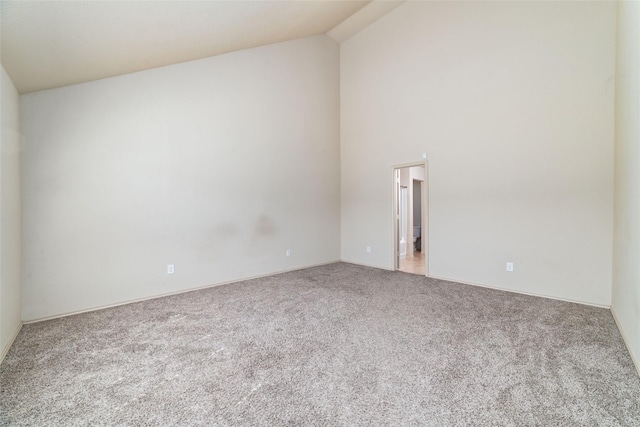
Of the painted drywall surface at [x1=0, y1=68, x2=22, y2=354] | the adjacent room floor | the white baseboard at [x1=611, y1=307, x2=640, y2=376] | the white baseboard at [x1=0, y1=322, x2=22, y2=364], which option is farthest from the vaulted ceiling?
the adjacent room floor

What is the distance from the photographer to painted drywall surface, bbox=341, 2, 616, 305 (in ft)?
10.2

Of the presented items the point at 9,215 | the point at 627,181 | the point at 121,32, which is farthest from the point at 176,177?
the point at 627,181

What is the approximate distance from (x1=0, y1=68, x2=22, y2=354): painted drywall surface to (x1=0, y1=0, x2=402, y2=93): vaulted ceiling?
282 mm

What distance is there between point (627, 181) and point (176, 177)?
4764 mm

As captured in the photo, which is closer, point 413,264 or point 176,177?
point 176,177

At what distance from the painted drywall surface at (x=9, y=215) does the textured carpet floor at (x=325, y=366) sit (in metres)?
0.24

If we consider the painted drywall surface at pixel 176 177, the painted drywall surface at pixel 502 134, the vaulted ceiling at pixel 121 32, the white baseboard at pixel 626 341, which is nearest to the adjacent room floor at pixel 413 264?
the painted drywall surface at pixel 502 134

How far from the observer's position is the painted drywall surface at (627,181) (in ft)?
6.68

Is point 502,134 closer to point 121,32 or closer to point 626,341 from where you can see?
point 626,341

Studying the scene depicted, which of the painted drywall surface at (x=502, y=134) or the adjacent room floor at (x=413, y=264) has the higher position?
the painted drywall surface at (x=502, y=134)

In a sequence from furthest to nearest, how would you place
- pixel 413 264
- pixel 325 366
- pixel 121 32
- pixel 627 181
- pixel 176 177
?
1. pixel 413 264
2. pixel 176 177
3. pixel 627 181
4. pixel 121 32
5. pixel 325 366

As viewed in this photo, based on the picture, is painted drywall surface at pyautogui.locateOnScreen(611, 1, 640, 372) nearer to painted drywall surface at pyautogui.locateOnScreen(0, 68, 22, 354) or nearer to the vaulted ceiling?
the vaulted ceiling

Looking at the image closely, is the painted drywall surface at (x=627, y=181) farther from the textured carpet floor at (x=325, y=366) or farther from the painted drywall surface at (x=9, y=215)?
the painted drywall surface at (x=9, y=215)

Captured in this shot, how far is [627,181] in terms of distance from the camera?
236 cm
